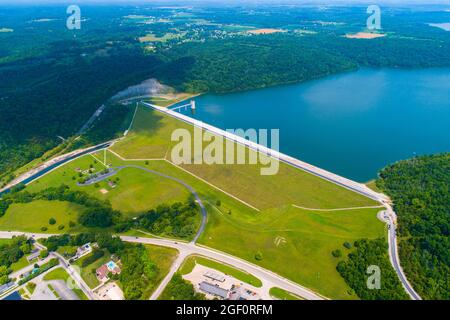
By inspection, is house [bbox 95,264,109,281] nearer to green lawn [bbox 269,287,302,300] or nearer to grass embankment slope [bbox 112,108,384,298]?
grass embankment slope [bbox 112,108,384,298]

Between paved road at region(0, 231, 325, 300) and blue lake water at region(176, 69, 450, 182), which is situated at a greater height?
blue lake water at region(176, 69, 450, 182)

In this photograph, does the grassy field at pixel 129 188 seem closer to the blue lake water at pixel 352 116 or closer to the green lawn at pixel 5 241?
the green lawn at pixel 5 241

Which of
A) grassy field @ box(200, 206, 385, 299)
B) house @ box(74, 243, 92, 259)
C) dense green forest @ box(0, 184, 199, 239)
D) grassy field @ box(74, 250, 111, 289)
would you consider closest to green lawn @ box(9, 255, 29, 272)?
house @ box(74, 243, 92, 259)

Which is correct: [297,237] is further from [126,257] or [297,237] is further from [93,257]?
[93,257]

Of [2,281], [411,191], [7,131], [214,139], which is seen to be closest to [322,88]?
[214,139]

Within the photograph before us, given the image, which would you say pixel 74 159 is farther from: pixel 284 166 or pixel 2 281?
pixel 284 166

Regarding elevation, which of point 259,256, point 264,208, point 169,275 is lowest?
point 169,275

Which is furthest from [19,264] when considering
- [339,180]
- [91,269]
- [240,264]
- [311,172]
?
[339,180]
